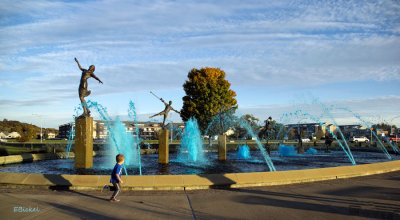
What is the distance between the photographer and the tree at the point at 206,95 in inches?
1671

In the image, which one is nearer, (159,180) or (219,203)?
(219,203)

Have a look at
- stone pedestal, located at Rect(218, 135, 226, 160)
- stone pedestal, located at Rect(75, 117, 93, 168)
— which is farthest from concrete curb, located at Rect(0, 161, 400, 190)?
stone pedestal, located at Rect(218, 135, 226, 160)

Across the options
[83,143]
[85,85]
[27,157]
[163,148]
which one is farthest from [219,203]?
[27,157]

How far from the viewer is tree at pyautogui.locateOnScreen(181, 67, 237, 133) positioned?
139ft

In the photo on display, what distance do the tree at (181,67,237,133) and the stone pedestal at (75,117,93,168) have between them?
2770 cm

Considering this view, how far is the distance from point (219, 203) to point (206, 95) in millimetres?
35005

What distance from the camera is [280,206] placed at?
750 centimetres

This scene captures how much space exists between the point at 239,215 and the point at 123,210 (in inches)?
101

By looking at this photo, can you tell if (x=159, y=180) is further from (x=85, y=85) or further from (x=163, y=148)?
(x=163, y=148)

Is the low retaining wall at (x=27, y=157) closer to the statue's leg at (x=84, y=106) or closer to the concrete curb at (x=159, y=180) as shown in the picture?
the statue's leg at (x=84, y=106)

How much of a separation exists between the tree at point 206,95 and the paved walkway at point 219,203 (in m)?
32.0

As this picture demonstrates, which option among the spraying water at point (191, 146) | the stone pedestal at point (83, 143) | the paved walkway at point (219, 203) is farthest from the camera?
the spraying water at point (191, 146)

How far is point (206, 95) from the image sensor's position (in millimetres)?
42500

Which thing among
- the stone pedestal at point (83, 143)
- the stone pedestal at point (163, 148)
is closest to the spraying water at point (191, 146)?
the stone pedestal at point (163, 148)
